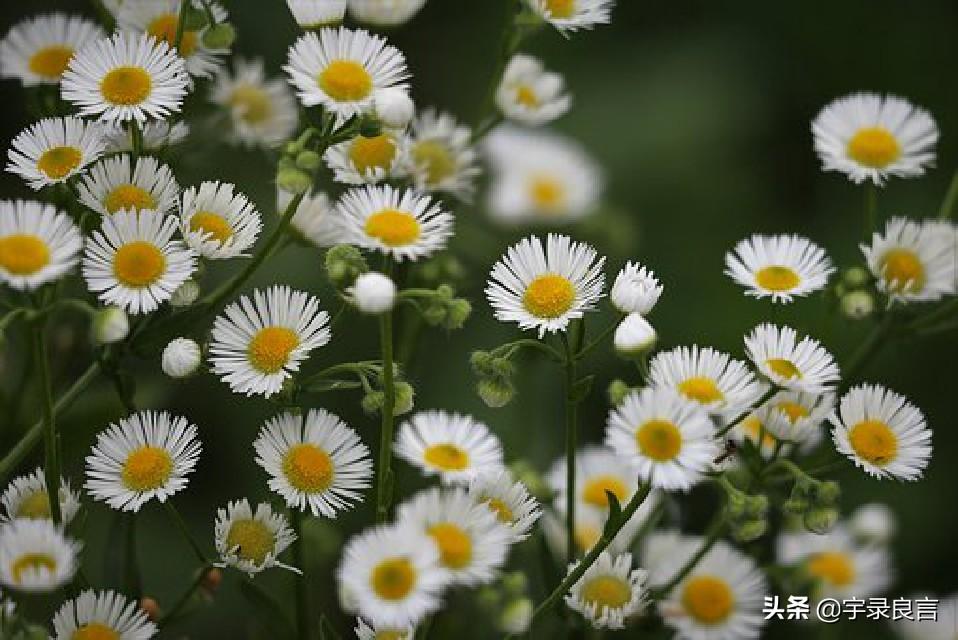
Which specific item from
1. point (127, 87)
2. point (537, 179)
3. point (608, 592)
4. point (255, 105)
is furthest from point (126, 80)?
point (537, 179)

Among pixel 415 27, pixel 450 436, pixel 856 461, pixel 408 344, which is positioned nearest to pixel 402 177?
pixel 408 344

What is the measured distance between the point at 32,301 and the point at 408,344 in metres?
0.34

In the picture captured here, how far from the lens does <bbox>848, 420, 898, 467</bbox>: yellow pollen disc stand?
97 centimetres

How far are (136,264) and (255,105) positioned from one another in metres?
0.35

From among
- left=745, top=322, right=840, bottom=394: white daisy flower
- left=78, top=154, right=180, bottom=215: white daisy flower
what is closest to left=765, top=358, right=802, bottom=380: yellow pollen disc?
left=745, top=322, right=840, bottom=394: white daisy flower

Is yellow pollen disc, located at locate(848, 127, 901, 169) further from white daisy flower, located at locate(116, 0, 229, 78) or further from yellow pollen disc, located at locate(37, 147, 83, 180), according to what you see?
yellow pollen disc, located at locate(37, 147, 83, 180)

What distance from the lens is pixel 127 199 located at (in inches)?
36.9

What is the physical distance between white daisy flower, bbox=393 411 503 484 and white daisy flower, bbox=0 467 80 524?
0.72ft

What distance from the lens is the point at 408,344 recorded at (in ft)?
3.69

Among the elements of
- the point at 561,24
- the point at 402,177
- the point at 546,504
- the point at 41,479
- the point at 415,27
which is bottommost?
the point at 41,479

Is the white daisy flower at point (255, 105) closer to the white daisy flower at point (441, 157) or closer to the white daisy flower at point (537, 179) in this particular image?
the white daisy flower at point (441, 157)

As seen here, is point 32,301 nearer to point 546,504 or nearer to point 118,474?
point 118,474

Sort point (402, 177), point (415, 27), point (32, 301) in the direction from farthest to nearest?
point (415, 27) < point (402, 177) < point (32, 301)

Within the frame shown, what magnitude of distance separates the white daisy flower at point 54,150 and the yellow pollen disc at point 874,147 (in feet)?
2.05
